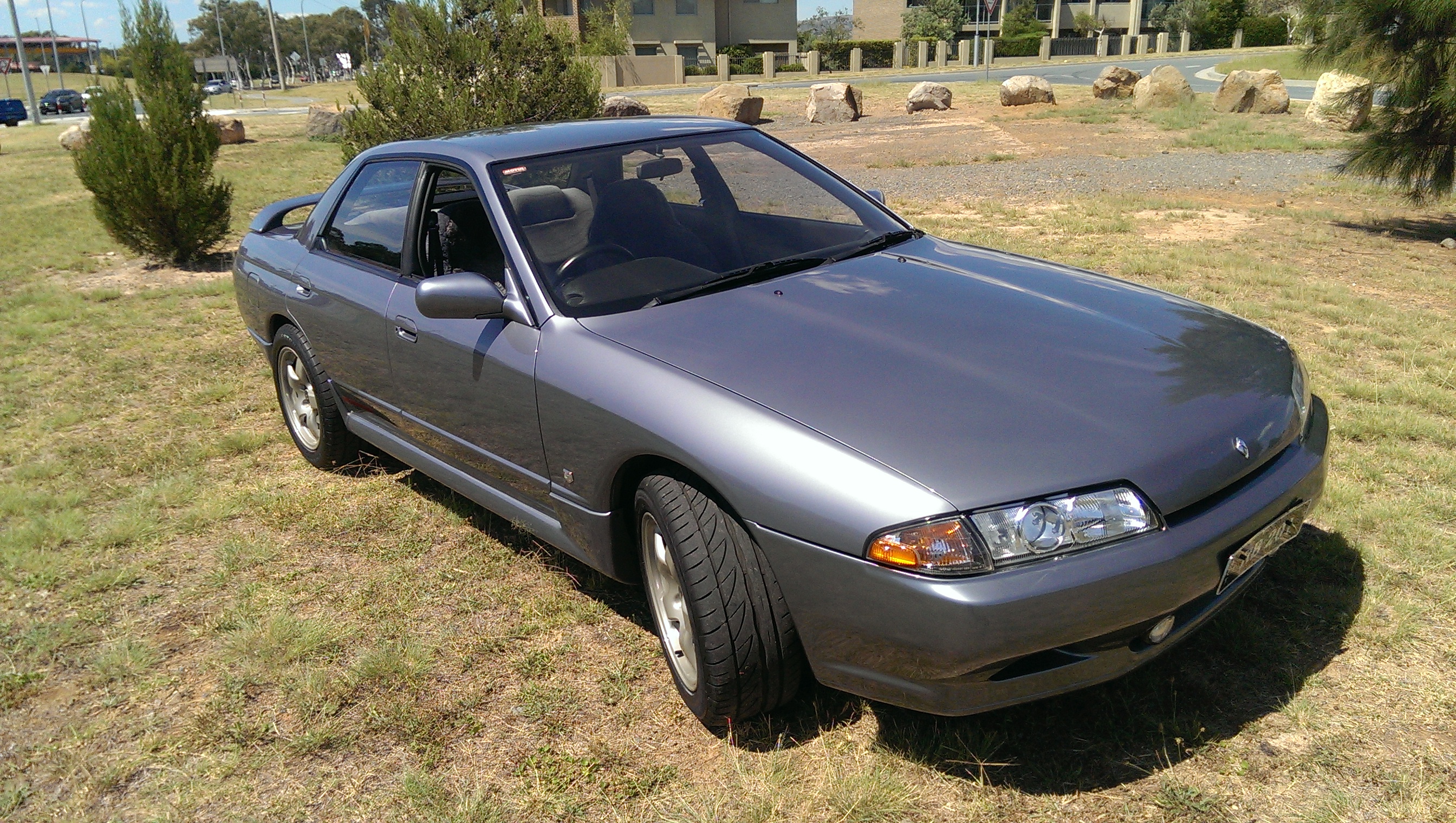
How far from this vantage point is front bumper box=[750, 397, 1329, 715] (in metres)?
2.34

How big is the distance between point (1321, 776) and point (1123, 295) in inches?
63.0

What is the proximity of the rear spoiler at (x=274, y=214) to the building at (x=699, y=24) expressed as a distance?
5688 cm

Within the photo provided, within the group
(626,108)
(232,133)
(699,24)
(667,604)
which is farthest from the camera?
(699,24)

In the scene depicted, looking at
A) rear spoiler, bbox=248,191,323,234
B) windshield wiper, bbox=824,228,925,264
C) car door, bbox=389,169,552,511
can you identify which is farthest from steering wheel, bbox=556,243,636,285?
rear spoiler, bbox=248,191,323,234

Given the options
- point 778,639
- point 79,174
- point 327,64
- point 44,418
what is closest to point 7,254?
point 79,174

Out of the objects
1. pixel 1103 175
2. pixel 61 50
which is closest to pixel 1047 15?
pixel 1103 175

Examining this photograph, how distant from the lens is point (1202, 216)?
1038cm

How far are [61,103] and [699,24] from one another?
35380 millimetres

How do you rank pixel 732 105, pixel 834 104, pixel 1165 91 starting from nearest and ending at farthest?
1. pixel 1165 91
2. pixel 732 105
3. pixel 834 104

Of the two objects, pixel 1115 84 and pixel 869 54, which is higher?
pixel 869 54

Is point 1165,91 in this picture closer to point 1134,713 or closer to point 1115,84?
point 1115,84

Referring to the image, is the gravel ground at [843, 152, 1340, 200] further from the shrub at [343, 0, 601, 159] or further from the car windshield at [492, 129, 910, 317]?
the car windshield at [492, 129, 910, 317]

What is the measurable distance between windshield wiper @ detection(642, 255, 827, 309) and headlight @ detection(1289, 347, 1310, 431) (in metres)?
1.55

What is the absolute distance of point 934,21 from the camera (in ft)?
213
